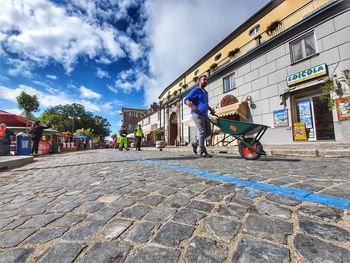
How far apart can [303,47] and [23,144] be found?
15.9 metres

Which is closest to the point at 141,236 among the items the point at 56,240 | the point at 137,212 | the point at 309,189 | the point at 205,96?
the point at 137,212

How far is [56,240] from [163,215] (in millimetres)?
734

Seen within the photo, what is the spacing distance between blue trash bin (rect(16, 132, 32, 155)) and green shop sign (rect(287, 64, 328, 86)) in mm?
14602

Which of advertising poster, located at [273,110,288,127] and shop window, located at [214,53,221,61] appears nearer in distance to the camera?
advertising poster, located at [273,110,288,127]

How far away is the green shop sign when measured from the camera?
869 cm

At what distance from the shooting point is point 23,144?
951 cm

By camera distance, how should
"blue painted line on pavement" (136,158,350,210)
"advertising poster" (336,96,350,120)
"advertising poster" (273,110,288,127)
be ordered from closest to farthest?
"blue painted line on pavement" (136,158,350,210) → "advertising poster" (336,96,350,120) → "advertising poster" (273,110,288,127)

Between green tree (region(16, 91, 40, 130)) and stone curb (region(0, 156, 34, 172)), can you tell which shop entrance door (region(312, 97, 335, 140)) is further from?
green tree (region(16, 91, 40, 130))

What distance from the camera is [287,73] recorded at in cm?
1025

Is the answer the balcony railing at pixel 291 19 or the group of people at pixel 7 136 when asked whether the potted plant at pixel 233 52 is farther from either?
the group of people at pixel 7 136

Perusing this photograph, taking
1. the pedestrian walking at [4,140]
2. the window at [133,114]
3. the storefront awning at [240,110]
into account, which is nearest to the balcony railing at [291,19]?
the storefront awning at [240,110]

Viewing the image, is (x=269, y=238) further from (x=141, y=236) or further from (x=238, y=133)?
(x=238, y=133)

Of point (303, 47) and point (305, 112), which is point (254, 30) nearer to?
point (303, 47)

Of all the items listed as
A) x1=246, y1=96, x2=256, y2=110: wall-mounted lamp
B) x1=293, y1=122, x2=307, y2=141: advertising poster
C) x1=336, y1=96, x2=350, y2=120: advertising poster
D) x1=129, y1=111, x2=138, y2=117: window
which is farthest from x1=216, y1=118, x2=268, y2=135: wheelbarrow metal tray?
x1=129, y1=111, x2=138, y2=117: window
